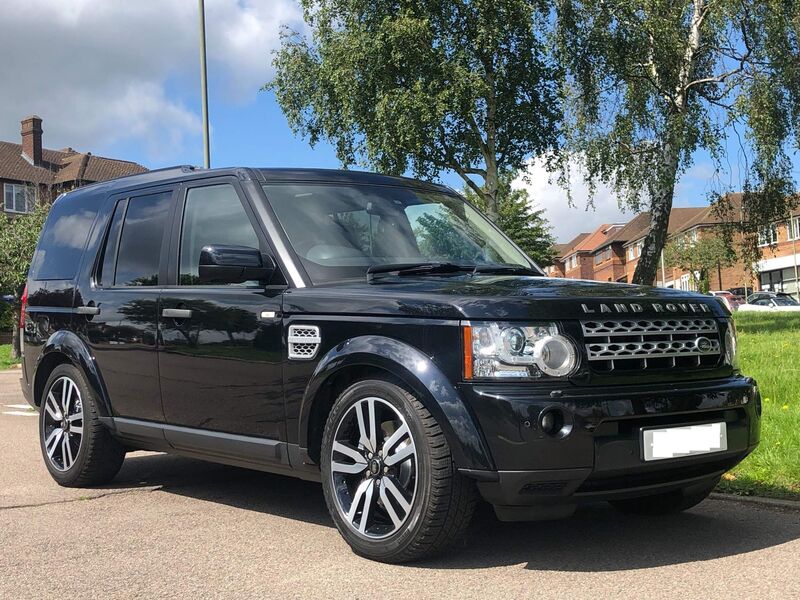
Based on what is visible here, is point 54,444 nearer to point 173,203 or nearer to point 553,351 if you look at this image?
point 173,203

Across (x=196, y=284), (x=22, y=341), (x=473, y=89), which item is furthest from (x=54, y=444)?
(x=473, y=89)

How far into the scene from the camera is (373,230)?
5078mm

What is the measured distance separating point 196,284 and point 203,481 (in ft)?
5.79

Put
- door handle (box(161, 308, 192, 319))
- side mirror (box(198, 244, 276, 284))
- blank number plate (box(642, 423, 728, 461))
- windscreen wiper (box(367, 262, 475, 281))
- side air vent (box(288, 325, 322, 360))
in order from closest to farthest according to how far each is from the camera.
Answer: blank number plate (box(642, 423, 728, 461)) → side air vent (box(288, 325, 322, 360)) → side mirror (box(198, 244, 276, 284)) → windscreen wiper (box(367, 262, 475, 281)) → door handle (box(161, 308, 192, 319))

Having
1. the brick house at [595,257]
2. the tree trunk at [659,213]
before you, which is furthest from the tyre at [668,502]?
the brick house at [595,257]

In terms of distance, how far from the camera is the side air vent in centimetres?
439

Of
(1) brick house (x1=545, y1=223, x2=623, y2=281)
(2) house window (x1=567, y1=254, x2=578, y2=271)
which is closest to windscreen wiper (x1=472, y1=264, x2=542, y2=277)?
(1) brick house (x1=545, y1=223, x2=623, y2=281)

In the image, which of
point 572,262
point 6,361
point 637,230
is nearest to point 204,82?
point 6,361

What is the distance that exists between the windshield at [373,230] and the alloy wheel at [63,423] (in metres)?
2.13

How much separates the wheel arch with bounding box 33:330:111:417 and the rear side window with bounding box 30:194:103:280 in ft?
1.54

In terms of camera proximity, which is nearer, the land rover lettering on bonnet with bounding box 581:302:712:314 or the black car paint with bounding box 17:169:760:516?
the black car paint with bounding box 17:169:760:516

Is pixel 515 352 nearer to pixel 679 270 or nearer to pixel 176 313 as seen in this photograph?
pixel 176 313

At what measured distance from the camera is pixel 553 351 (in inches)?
149

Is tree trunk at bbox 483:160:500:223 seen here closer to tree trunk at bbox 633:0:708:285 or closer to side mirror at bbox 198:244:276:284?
tree trunk at bbox 633:0:708:285
